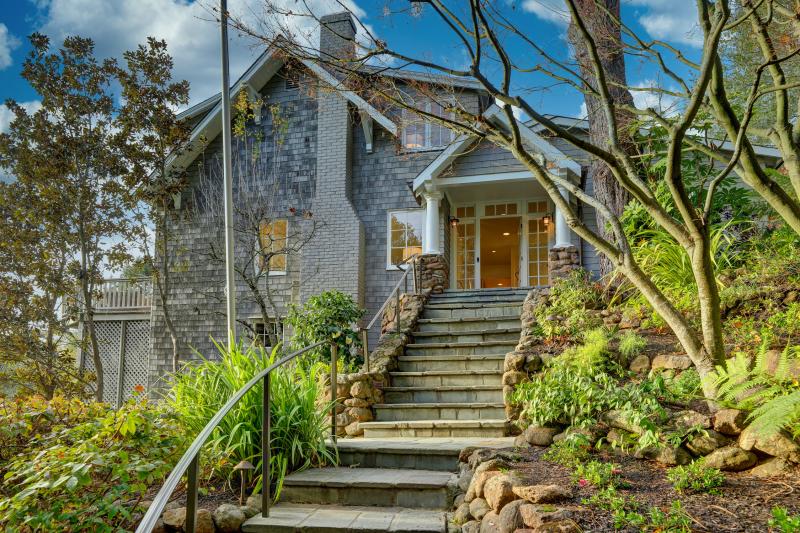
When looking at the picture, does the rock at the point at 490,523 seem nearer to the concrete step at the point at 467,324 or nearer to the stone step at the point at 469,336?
the stone step at the point at 469,336

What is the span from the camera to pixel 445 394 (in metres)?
6.64

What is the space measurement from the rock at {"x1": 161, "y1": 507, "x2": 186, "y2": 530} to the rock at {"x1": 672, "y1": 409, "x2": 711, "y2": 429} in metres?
2.93

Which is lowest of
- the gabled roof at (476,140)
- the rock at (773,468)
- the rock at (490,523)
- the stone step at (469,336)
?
the rock at (490,523)

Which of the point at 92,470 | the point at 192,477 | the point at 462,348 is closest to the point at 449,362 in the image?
the point at 462,348

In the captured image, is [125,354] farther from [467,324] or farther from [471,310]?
[467,324]

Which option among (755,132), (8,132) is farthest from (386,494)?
(8,132)

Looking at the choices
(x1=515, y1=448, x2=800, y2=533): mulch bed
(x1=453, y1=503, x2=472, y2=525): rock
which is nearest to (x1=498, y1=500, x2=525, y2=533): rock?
(x1=515, y1=448, x2=800, y2=533): mulch bed

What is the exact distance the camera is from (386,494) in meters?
4.09

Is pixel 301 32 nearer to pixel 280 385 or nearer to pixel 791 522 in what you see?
pixel 280 385

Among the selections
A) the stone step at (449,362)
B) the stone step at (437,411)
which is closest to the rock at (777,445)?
the stone step at (437,411)

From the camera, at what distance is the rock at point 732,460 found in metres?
3.08

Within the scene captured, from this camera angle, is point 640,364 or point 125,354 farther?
point 125,354

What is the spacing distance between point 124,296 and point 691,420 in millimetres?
14599

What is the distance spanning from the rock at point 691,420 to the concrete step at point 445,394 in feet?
9.36
